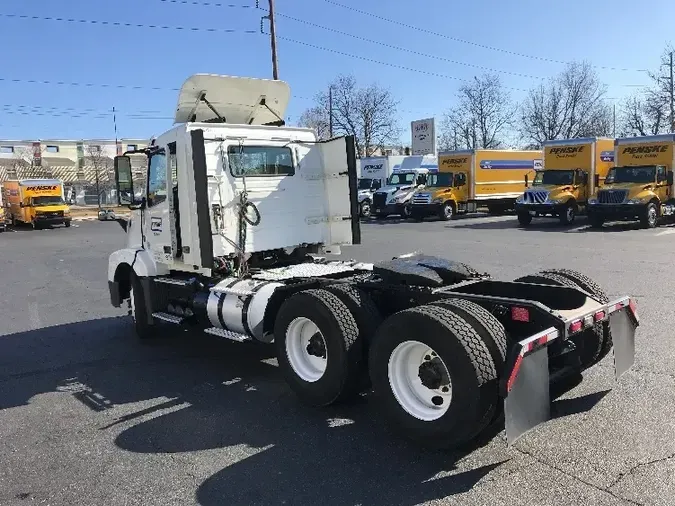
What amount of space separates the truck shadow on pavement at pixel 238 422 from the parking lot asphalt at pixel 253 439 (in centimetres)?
1

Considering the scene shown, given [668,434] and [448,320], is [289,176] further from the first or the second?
[668,434]

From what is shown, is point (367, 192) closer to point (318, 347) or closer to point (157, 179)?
point (157, 179)

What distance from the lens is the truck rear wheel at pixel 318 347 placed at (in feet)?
15.3

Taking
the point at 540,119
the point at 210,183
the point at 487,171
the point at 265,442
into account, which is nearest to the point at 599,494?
the point at 265,442

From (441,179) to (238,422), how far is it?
27.2 m

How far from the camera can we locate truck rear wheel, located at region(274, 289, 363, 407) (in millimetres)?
4676

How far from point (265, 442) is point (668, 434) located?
9.33 ft

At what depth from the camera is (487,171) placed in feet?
105

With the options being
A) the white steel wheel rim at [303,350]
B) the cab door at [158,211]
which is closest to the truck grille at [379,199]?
the cab door at [158,211]

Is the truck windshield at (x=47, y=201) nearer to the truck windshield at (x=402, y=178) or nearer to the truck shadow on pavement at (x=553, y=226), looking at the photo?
the truck windshield at (x=402, y=178)

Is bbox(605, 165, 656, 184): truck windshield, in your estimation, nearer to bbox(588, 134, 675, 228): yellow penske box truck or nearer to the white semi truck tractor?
bbox(588, 134, 675, 228): yellow penske box truck

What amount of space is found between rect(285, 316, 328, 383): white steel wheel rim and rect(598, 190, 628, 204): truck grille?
→ 2010 centimetres

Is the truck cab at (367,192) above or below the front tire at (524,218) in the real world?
above

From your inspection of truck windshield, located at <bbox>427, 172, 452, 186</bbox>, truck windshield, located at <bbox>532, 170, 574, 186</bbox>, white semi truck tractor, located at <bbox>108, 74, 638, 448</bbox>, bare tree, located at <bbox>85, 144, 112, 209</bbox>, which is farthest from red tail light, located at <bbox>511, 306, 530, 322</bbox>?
bare tree, located at <bbox>85, 144, 112, 209</bbox>
